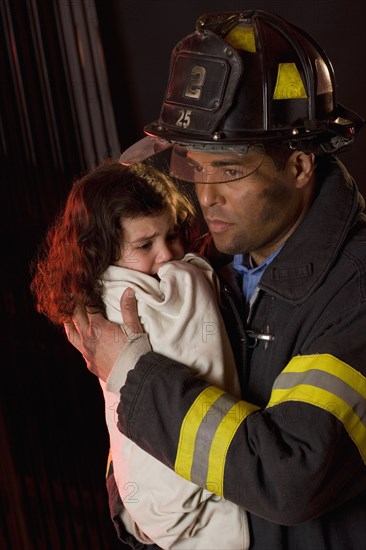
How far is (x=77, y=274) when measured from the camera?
2.33m

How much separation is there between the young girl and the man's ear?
358 millimetres

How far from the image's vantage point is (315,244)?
7.04 feet

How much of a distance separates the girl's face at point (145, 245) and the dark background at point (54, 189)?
2.65ft

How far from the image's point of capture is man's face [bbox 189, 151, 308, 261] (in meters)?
2.23

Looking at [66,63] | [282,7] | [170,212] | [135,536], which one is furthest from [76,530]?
[282,7]

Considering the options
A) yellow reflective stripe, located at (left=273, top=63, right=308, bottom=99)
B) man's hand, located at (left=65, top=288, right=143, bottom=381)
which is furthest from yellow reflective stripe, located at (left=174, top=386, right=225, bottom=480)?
yellow reflective stripe, located at (left=273, top=63, right=308, bottom=99)

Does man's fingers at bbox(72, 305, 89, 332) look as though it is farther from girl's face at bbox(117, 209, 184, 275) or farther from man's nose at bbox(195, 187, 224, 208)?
man's nose at bbox(195, 187, 224, 208)

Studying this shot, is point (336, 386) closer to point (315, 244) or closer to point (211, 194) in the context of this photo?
point (315, 244)

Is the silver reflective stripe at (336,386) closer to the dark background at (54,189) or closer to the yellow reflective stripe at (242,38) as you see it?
the yellow reflective stripe at (242,38)

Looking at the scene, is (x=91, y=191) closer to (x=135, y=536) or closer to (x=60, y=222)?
(x=60, y=222)

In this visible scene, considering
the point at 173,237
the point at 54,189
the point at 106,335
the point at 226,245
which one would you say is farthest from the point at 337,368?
the point at 54,189

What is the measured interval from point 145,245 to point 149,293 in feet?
0.67

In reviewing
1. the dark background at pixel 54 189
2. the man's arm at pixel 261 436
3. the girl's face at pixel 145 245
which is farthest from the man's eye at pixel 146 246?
the dark background at pixel 54 189

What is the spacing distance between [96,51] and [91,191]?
1282 mm
